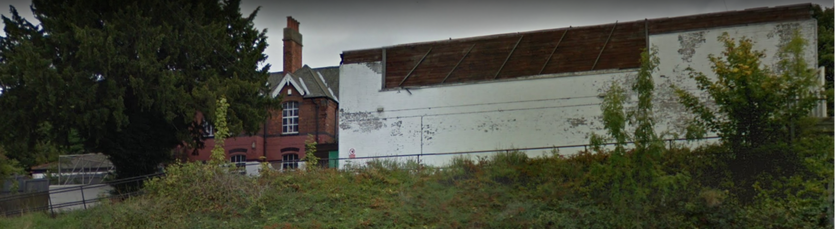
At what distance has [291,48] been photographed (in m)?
43.2

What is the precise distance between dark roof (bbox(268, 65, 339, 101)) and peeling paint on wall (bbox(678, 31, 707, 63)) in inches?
697

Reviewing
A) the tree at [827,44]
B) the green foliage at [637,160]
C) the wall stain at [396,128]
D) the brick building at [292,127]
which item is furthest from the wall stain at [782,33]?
the brick building at [292,127]

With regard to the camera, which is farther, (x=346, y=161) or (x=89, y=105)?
(x=346, y=161)

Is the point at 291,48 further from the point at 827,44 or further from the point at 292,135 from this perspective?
the point at 827,44

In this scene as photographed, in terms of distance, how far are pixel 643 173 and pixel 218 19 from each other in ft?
60.4

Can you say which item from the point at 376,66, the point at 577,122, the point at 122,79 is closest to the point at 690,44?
the point at 577,122

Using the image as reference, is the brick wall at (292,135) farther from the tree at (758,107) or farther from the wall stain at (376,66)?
the tree at (758,107)

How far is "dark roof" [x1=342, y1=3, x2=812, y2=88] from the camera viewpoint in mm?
27391

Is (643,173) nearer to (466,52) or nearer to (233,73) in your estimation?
(466,52)

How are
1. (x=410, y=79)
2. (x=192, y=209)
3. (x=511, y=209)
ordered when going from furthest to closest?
(x=410, y=79), (x=192, y=209), (x=511, y=209)

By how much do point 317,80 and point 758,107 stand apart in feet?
83.6

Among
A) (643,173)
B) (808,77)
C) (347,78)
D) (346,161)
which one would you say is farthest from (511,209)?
(347,78)

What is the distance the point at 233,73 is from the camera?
29797 mm

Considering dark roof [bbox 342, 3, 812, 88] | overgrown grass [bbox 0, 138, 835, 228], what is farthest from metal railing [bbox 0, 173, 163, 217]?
dark roof [bbox 342, 3, 812, 88]
